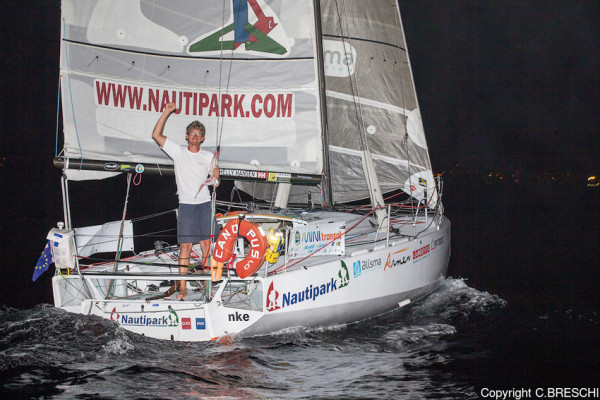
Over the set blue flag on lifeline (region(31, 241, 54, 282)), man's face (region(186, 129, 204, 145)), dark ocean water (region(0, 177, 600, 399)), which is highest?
man's face (region(186, 129, 204, 145))

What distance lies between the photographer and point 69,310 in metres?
7.70

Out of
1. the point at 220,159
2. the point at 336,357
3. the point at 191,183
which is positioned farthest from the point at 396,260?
the point at 191,183

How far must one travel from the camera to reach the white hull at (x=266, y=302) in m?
7.41

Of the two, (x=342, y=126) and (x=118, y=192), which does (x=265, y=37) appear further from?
(x=118, y=192)

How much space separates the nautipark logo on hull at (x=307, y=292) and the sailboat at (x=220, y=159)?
2 centimetres

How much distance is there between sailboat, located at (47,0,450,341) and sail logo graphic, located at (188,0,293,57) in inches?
0.6

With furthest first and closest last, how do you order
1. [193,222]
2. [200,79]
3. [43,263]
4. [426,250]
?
1. [426,250]
2. [200,79]
3. [193,222]
4. [43,263]

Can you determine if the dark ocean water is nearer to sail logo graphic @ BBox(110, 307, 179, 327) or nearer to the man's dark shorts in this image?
sail logo graphic @ BBox(110, 307, 179, 327)

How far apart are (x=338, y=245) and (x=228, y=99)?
268 cm

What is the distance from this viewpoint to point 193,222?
310 inches

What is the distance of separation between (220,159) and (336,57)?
13.9 ft

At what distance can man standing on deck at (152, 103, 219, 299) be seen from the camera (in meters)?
7.73

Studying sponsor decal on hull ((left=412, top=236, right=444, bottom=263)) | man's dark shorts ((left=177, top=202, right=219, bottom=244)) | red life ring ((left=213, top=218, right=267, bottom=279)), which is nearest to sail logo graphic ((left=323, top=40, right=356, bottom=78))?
sponsor decal on hull ((left=412, top=236, right=444, bottom=263))

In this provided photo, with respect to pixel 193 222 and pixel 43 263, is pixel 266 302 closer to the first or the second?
pixel 193 222
